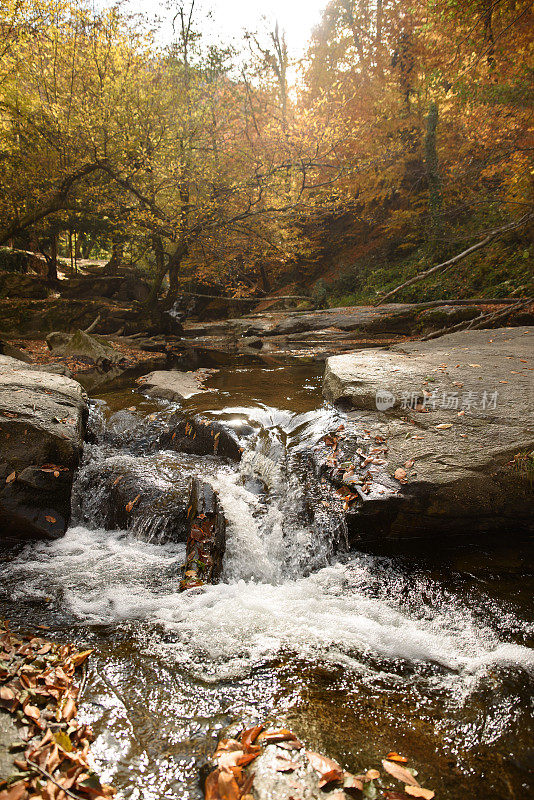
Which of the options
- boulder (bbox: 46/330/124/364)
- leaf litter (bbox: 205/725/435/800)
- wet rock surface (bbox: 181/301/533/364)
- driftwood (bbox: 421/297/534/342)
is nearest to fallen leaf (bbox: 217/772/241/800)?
leaf litter (bbox: 205/725/435/800)

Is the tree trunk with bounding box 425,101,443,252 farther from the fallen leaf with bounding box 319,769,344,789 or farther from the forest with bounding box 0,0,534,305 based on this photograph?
the fallen leaf with bounding box 319,769,344,789

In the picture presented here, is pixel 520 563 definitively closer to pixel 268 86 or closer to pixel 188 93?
pixel 188 93

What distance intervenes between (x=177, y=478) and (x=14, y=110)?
11707 mm

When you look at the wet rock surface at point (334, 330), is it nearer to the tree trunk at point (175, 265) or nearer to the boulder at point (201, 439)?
the tree trunk at point (175, 265)

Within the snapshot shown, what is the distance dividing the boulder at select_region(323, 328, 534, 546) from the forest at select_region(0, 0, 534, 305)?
6.00 meters

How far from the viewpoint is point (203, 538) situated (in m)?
3.53

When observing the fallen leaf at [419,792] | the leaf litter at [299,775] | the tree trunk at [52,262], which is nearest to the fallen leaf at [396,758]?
the leaf litter at [299,775]

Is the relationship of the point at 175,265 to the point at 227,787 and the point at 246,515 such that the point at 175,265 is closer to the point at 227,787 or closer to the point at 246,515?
the point at 246,515

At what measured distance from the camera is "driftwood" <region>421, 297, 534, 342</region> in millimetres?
8625

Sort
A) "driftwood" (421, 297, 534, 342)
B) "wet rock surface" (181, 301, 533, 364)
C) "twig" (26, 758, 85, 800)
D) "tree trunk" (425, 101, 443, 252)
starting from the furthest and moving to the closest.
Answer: "tree trunk" (425, 101, 443, 252), "wet rock surface" (181, 301, 533, 364), "driftwood" (421, 297, 534, 342), "twig" (26, 758, 85, 800)

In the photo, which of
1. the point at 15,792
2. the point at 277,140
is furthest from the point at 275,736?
the point at 277,140

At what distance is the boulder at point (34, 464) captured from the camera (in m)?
3.78

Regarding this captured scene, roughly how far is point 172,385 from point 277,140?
9900 millimetres

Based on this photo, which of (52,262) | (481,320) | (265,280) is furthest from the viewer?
(265,280)
